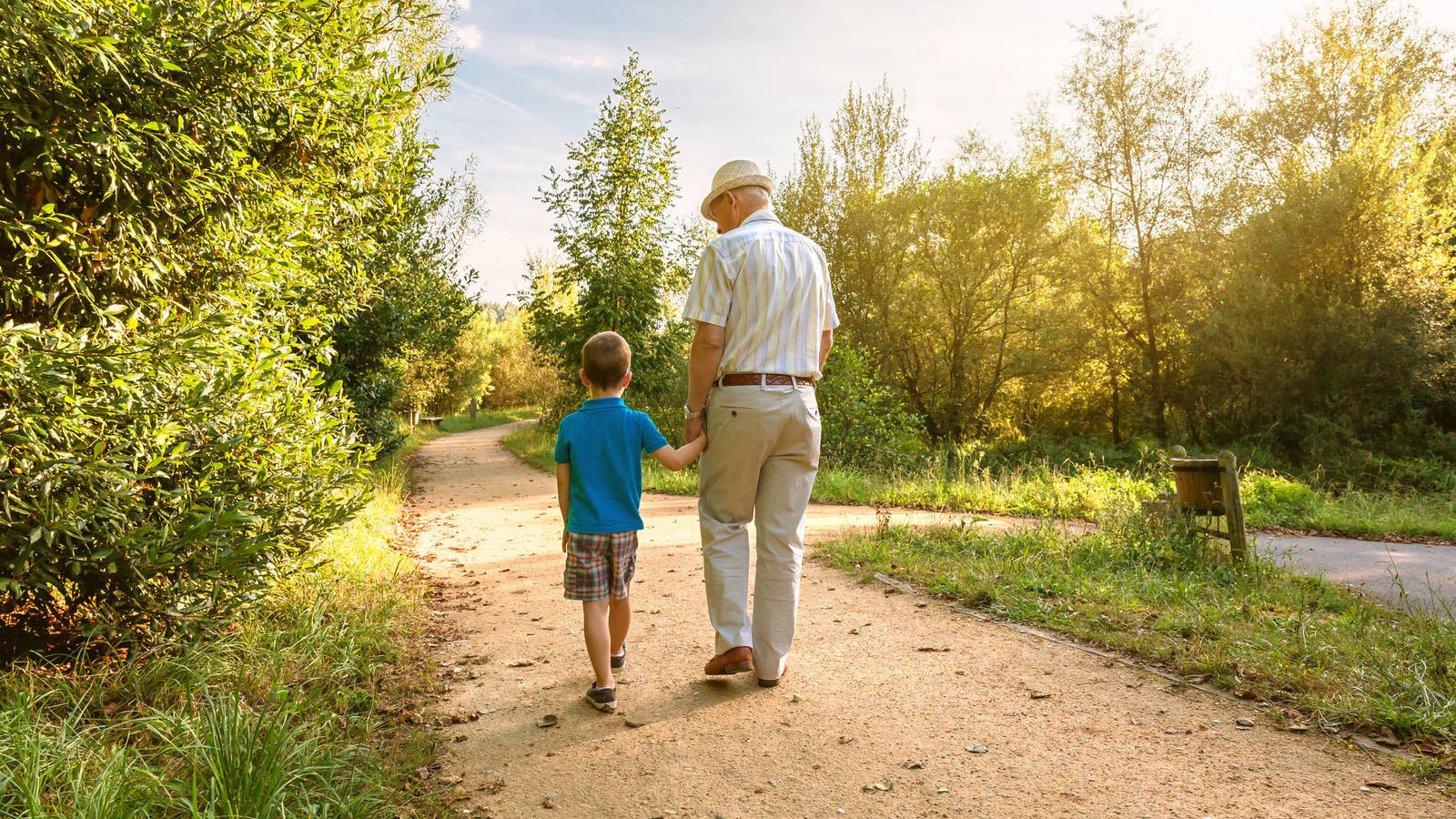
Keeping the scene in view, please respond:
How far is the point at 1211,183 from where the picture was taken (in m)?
18.9

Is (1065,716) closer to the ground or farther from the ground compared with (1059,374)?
closer to the ground

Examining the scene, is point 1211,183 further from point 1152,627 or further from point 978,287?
point 1152,627

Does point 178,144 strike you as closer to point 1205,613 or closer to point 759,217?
point 759,217

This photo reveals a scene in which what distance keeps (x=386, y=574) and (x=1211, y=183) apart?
20.5m

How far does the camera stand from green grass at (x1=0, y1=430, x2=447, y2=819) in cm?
244

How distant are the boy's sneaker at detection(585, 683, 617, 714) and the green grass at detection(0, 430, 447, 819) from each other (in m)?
0.70

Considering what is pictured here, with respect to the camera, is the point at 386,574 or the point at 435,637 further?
the point at 386,574

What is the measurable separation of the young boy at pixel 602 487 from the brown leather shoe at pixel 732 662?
48 cm

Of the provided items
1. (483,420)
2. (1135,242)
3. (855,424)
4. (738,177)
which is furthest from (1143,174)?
(483,420)

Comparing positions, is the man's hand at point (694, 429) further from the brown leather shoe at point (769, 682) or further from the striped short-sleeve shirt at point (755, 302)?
the brown leather shoe at point (769, 682)

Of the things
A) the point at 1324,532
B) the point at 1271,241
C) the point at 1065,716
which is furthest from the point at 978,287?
the point at 1065,716

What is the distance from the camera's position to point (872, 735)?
126 inches

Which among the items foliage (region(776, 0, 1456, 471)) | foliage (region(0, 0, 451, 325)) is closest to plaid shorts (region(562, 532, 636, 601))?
foliage (region(0, 0, 451, 325))

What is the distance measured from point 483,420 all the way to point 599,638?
122 ft
